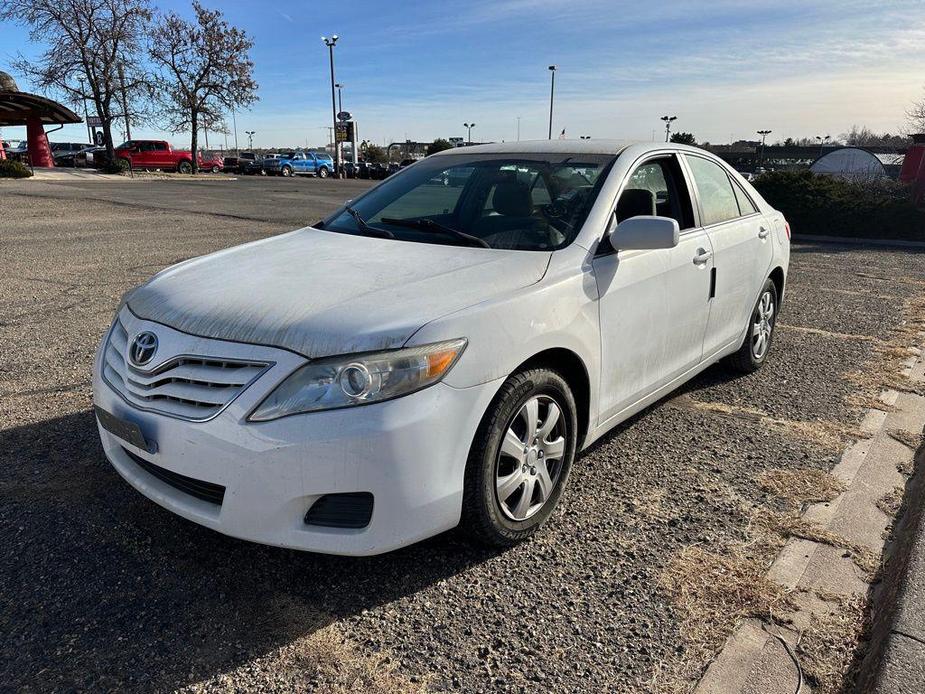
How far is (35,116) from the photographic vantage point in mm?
32094

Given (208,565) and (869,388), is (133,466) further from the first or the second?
(869,388)

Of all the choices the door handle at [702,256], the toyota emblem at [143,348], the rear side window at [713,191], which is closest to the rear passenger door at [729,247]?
the rear side window at [713,191]

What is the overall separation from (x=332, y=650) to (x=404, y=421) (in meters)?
0.79

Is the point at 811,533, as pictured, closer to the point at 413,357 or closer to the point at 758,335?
the point at 413,357

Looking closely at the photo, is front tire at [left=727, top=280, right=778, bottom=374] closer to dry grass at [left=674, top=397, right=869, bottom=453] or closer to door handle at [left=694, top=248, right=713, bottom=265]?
dry grass at [left=674, top=397, right=869, bottom=453]

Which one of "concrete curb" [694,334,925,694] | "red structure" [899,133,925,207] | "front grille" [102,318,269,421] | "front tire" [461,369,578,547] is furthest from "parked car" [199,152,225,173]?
"concrete curb" [694,334,925,694]

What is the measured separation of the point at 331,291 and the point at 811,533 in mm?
2262

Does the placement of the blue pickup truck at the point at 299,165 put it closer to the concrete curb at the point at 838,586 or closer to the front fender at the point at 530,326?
the front fender at the point at 530,326

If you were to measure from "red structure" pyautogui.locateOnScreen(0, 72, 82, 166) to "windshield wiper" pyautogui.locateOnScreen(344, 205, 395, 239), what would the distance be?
106 feet

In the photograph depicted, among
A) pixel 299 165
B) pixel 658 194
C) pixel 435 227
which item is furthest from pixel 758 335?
pixel 299 165

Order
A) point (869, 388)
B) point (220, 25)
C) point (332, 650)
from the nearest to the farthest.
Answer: point (332, 650) → point (869, 388) → point (220, 25)

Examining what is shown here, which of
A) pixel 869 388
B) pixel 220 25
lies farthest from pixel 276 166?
pixel 869 388

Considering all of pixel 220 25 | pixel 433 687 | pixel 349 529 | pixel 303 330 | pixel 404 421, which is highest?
pixel 220 25

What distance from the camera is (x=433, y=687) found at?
6.83 ft
